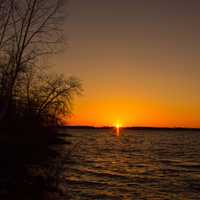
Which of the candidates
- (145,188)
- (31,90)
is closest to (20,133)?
(31,90)

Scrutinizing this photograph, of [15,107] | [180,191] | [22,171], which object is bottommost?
[180,191]

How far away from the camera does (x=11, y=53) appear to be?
16.9 m

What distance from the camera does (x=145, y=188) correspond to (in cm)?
2719

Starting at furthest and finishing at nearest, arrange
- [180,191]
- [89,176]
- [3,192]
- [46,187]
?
[89,176] → [180,191] → [46,187] → [3,192]

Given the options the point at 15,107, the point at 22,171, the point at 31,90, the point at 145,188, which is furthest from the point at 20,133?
the point at 22,171

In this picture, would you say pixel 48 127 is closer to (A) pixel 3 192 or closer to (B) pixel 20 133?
(B) pixel 20 133

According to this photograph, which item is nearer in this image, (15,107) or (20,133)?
(20,133)

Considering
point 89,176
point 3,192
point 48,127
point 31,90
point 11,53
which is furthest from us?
point 48,127

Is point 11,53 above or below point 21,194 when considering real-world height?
above

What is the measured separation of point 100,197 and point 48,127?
1295 inches

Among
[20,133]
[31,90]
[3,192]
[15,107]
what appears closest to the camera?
[3,192]

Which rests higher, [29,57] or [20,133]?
[29,57]

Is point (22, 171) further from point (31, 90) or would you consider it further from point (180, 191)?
point (31, 90)

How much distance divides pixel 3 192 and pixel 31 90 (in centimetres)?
2839
